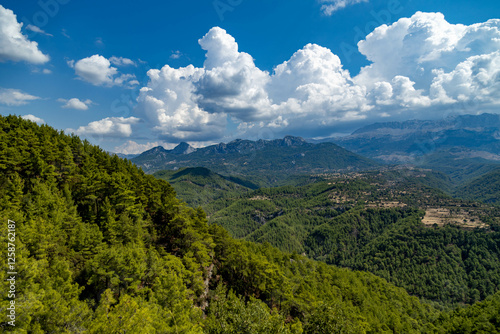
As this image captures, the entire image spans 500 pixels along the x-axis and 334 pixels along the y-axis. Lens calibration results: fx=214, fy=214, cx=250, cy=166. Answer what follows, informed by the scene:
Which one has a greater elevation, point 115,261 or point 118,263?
point 115,261

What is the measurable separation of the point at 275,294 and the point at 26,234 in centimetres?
4916

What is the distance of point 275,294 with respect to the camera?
174ft

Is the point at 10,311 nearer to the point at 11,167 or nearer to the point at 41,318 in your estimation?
the point at 41,318

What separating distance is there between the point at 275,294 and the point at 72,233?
44.9 m

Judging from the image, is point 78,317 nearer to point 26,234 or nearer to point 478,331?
point 26,234

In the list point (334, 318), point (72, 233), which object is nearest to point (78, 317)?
point (72, 233)

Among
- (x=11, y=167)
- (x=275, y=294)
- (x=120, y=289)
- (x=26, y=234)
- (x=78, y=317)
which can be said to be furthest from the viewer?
(x=275, y=294)

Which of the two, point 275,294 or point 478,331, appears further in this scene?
point 478,331

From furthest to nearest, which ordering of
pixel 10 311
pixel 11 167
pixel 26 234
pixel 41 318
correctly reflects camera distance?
pixel 11 167
pixel 26 234
pixel 41 318
pixel 10 311

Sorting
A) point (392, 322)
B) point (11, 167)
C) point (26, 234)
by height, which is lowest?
point (392, 322)

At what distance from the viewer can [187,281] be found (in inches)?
1575

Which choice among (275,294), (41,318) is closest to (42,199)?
(41,318)

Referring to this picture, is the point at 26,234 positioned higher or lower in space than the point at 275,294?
higher

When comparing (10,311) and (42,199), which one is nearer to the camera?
(10,311)
